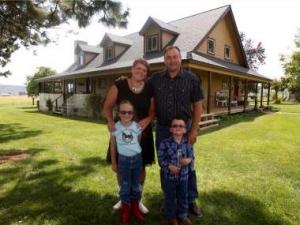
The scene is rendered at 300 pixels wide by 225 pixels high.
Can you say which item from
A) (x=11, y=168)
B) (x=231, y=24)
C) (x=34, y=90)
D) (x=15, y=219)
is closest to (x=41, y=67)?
(x=34, y=90)

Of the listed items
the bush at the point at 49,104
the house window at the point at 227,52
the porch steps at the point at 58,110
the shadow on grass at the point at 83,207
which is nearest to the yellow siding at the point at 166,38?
the house window at the point at 227,52

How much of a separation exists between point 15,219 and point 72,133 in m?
8.99

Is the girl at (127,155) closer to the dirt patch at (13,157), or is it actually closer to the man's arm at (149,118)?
the man's arm at (149,118)

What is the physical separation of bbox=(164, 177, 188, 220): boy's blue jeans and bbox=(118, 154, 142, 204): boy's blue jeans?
1.47 ft

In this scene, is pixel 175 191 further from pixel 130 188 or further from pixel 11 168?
pixel 11 168

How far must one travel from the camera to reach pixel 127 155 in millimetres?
4281

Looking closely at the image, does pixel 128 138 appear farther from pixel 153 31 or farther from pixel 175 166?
pixel 153 31

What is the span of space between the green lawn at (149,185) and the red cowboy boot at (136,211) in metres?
0.15

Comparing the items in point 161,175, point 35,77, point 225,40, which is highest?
point 225,40

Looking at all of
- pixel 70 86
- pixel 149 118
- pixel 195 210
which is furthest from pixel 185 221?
pixel 70 86

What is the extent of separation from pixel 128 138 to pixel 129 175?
1.75ft

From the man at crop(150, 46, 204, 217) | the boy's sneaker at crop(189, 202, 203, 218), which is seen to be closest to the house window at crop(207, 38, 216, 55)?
the man at crop(150, 46, 204, 217)

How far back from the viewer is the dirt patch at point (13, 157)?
8213mm

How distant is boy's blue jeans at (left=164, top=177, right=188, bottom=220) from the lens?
4133 mm
